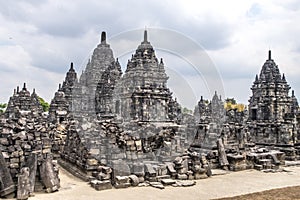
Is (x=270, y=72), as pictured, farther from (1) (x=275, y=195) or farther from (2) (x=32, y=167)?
(2) (x=32, y=167)

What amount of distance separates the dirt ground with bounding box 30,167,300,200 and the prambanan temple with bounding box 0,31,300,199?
0.33 m

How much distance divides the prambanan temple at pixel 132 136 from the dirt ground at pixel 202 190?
0.33 metres

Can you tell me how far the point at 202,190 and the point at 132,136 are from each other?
3.30m

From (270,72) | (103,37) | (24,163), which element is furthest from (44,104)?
(24,163)

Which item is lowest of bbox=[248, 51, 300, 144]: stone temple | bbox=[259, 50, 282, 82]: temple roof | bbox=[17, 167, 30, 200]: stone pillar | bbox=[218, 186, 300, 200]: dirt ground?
bbox=[218, 186, 300, 200]: dirt ground

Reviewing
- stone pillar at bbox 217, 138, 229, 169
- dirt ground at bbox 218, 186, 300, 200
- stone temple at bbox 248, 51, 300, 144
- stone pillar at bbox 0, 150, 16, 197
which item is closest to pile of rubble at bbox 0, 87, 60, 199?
stone pillar at bbox 0, 150, 16, 197

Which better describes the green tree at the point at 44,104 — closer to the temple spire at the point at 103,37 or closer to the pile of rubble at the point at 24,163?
the temple spire at the point at 103,37

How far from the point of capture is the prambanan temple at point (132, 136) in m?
8.45

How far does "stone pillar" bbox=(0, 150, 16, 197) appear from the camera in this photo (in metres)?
7.45

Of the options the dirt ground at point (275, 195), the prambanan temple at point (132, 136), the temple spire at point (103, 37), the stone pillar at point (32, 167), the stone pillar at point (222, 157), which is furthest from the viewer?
the temple spire at point (103, 37)

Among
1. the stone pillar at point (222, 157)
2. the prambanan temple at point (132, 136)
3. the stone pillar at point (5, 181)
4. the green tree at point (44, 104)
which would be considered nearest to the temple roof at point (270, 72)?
the prambanan temple at point (132, 136)

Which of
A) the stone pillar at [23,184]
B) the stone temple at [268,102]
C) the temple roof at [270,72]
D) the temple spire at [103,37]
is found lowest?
the stone pillar at [23,184]

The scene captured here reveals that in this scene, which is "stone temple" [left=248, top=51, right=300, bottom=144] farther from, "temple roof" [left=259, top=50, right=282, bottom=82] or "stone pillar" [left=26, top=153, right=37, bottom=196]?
"stone pillar" [left=26, top=153, right=37, bottom=196]

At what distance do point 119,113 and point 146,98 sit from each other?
108 inches
